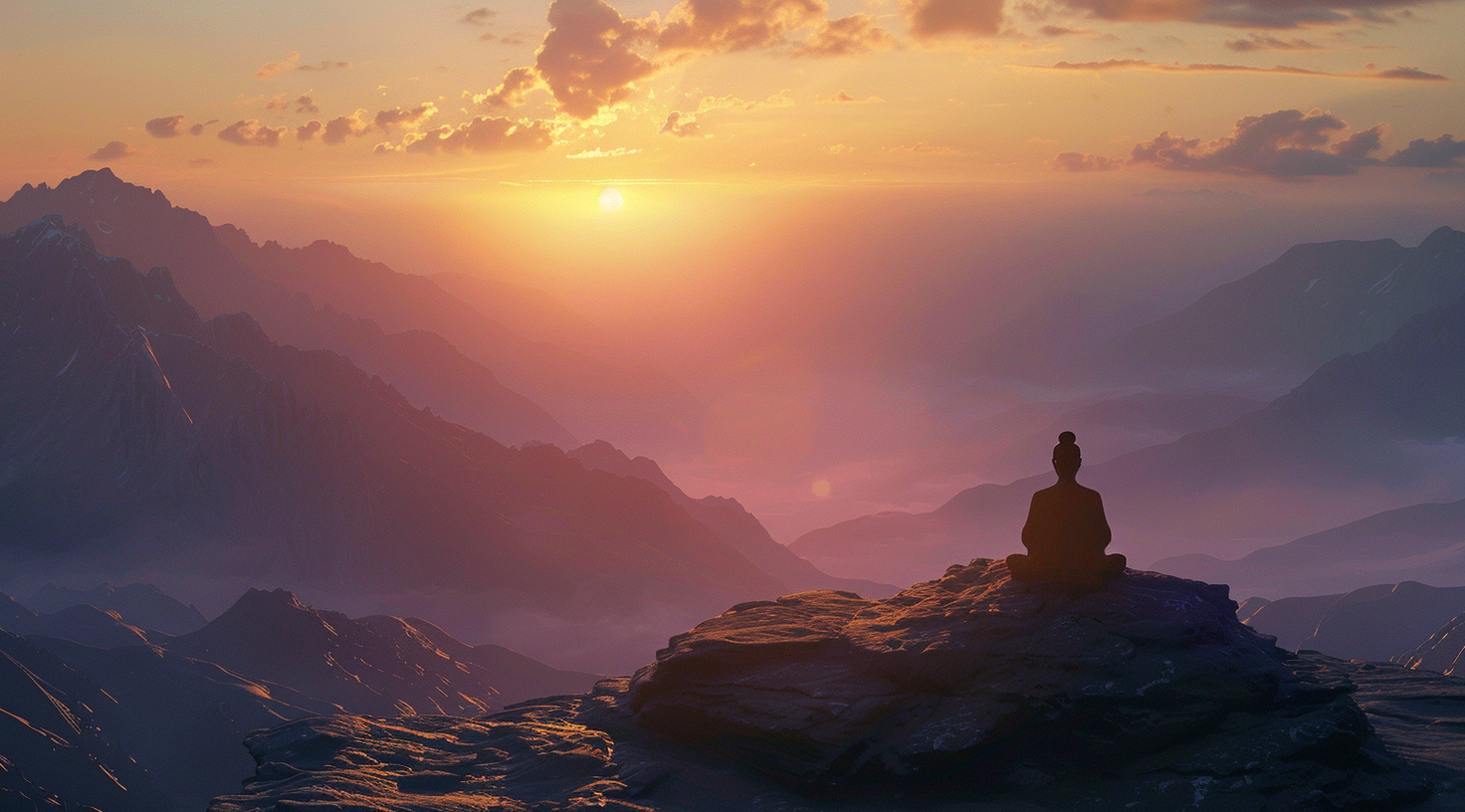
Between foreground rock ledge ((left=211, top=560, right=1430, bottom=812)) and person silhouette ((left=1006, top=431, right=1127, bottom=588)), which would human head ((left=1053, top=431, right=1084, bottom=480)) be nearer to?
person silhouette ((left=1006, top=431, right=1127, bottom=588))

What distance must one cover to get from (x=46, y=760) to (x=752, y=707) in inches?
6779

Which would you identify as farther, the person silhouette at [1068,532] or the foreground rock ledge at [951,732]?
the person silhouette at [1068,532]

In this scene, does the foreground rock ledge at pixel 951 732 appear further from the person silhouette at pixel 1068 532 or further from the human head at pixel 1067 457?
the human head at pixel 1067 457

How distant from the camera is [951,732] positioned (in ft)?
105

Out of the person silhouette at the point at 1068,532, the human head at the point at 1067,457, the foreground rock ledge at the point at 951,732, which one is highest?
the human head at the point at 1067,457

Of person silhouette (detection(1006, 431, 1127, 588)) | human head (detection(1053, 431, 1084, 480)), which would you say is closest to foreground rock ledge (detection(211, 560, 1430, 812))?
person silhouette (detection(1006, 431, 1127, 588))

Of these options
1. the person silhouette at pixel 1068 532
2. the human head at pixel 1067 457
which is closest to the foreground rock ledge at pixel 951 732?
the person silhouette at pixel 1068 532

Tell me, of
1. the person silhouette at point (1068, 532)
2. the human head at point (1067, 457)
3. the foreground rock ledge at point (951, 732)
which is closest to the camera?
the foreground rock ledge at point (951, 732)

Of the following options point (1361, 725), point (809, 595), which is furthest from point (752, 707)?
point (1361, 725)

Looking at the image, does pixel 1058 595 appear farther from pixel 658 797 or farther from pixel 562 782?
pixel 562 782

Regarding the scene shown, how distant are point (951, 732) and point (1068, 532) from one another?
8.28 meters

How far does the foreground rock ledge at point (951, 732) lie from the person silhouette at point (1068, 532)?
700 millimetres

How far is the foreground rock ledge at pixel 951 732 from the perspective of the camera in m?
30.1

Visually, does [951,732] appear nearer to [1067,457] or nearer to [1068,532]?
[1068,532]
